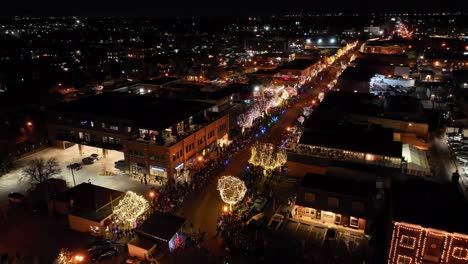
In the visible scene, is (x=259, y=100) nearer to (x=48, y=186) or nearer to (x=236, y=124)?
(x=236, y=124)

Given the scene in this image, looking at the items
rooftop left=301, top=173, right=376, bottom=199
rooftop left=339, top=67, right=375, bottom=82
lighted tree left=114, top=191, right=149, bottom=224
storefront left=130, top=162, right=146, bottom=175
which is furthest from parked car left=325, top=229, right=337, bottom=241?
rooftop left=339, top=67, right=375, bottom=82

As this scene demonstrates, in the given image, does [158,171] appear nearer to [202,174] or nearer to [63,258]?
[202,174]

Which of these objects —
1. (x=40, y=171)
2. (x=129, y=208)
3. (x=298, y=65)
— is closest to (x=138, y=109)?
(x=40, y=171)

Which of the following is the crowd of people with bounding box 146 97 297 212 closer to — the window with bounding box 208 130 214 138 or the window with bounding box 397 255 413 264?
the window with bounding box 208 130 214 138

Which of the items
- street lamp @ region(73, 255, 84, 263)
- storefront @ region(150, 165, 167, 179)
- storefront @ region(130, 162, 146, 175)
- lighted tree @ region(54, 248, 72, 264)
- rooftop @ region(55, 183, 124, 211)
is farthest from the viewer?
storefront @ region(130, 162, 146, 175)

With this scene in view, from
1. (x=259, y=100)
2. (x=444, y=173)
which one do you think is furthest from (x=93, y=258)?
(x=259, y=100)

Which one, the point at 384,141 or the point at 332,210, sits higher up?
the point at 384,141

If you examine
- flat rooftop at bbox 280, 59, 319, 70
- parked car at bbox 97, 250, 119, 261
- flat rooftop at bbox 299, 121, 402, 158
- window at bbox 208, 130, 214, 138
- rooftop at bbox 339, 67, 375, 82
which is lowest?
parked car at bbox 97, 250, 119, 261

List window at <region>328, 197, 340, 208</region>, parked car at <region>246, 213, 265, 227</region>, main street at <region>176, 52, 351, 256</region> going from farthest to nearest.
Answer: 1. window at <region>328, 197, 340, 208</region>
2. parked car at <region>246, 213, 265, 227</region>
3. main street at <region>176, 52, 351, 256</region>
